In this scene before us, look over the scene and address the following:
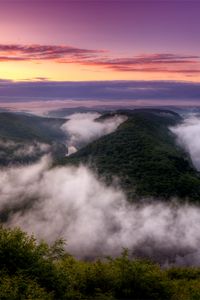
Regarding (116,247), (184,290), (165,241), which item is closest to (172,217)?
(165,241)

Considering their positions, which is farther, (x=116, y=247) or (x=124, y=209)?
(x=124, y=209)

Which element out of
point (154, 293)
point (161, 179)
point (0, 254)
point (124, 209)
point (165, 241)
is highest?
point (161, 179)

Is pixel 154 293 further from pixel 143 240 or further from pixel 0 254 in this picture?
pixel 143 240

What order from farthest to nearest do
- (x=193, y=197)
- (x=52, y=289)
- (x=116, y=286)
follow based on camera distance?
(x=193, y=197), (x=116, y=286), (x=52, y=289)

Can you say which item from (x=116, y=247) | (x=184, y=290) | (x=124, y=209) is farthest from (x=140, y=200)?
(x=184, y=290)

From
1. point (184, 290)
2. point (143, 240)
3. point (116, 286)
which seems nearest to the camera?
point (116, 286)

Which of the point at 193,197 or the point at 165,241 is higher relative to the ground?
the point at 193,197

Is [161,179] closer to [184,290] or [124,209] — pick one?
[124,209]
